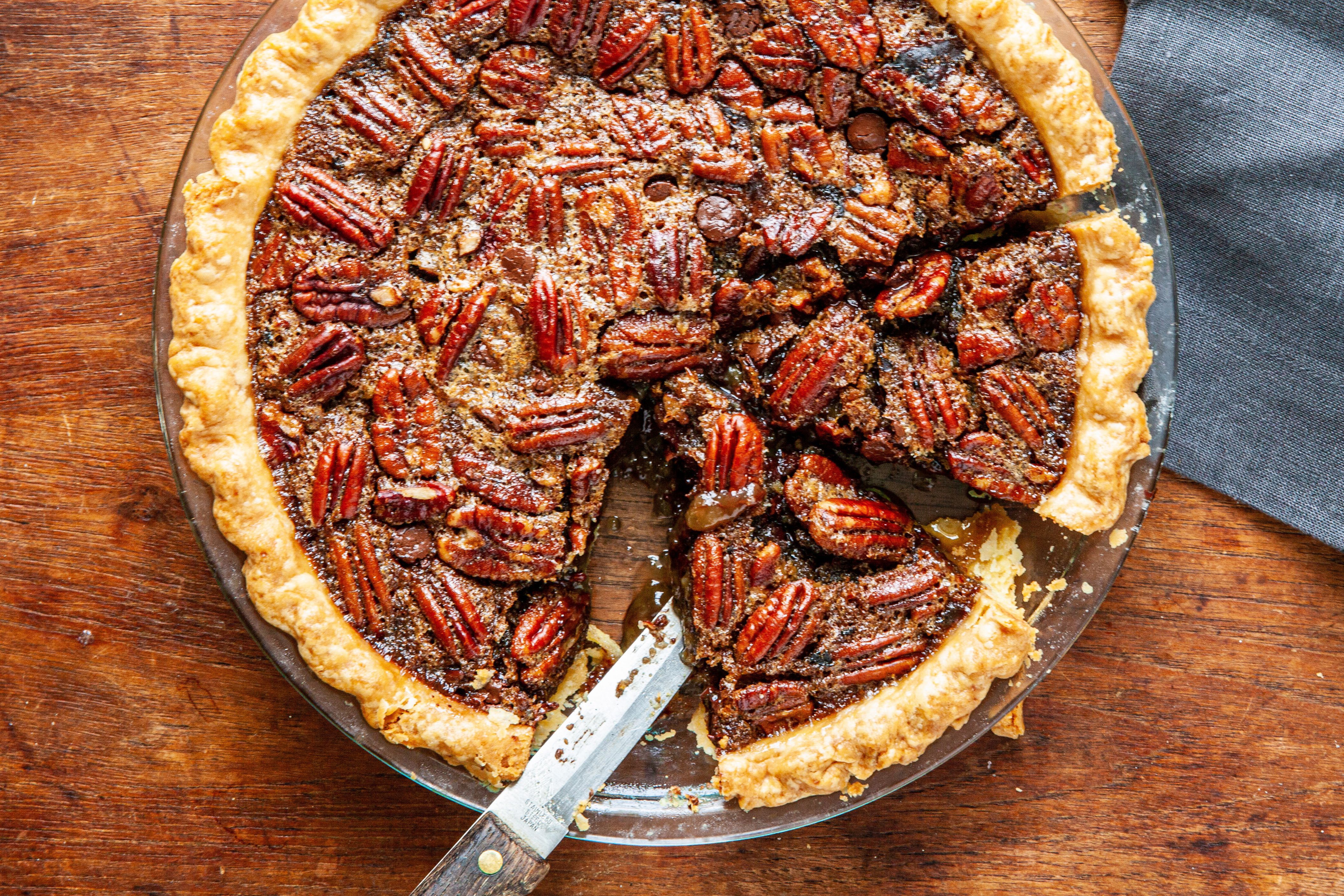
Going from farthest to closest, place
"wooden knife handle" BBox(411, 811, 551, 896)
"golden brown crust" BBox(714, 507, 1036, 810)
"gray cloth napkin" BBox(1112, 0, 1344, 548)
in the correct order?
"gray cloth napkin" BBox(1112, 0, 1344, 548)
"golden brown crust" BBox(714, 507, 1036, 810)
"wooden knife handle" BBox(411, 811, 551, 896)

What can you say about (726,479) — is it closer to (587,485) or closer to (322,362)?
(587,485)

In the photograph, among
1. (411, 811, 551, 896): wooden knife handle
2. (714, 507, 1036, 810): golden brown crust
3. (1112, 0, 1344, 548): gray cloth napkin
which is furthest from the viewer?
(1112, 0, 1344, 548): gray cloth napkin

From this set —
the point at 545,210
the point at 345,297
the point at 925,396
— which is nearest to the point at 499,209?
the point at 545,210

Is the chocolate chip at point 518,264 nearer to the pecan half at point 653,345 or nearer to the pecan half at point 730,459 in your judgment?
the pecan half at point 653,345

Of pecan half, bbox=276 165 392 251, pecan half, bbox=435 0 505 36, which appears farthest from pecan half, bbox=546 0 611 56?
pecan half, bbox=276 165 392 251

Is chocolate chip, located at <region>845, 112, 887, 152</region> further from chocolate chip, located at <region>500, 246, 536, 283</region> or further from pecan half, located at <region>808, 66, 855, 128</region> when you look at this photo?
chocolate chip, located at <region>500, 246, 536, 283</region>

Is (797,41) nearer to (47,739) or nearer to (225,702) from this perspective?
(225,702)
